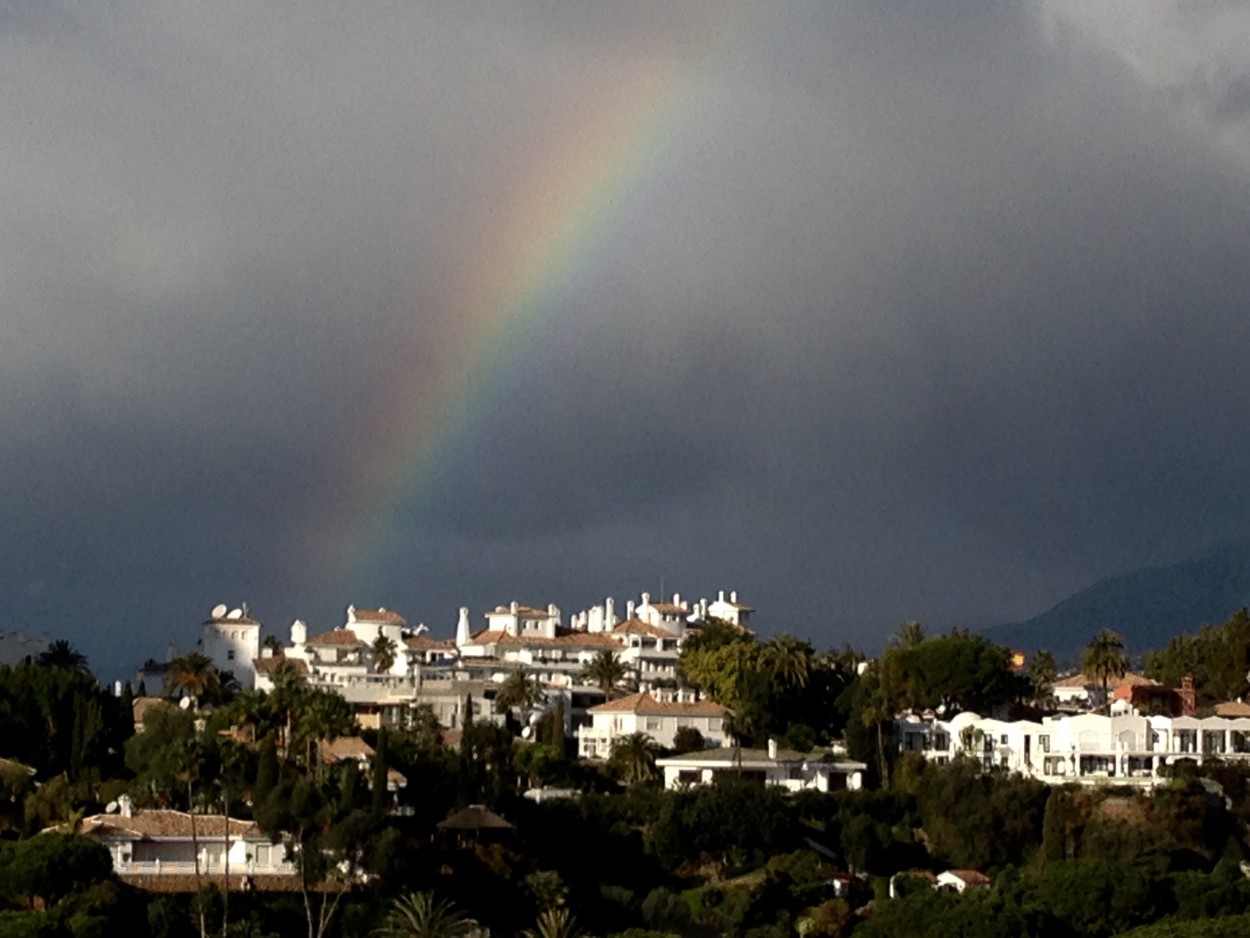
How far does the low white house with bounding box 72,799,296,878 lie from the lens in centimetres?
7881

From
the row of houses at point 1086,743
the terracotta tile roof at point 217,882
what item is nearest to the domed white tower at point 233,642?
the row of houses at point 1086,743

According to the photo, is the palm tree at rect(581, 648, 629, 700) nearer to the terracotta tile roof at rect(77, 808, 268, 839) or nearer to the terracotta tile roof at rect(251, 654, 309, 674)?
the terracotta tile roof at rect(251, 654, 309, 674)

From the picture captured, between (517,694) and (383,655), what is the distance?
64.8 feet

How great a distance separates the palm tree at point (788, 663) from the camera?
4488 inches

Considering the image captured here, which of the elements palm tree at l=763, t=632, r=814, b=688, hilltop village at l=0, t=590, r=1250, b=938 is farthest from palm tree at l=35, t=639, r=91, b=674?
palm tree at l=763, t=632, r=814, b=688

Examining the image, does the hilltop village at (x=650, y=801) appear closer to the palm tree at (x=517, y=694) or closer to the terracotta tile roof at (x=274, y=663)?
the palm tree at (x=517, y=694)

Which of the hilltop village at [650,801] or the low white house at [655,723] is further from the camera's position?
the low white house at [655,723]

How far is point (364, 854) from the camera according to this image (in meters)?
78.7

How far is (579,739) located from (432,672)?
803 inches

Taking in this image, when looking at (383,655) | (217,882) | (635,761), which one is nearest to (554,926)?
(217,882)

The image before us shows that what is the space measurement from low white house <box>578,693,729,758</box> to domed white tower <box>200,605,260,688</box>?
127ft

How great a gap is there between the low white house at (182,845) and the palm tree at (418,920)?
5226mm

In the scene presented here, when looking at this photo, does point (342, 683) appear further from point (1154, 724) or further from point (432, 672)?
point (1154, 724)

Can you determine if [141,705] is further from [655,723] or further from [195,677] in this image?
[655,723]
